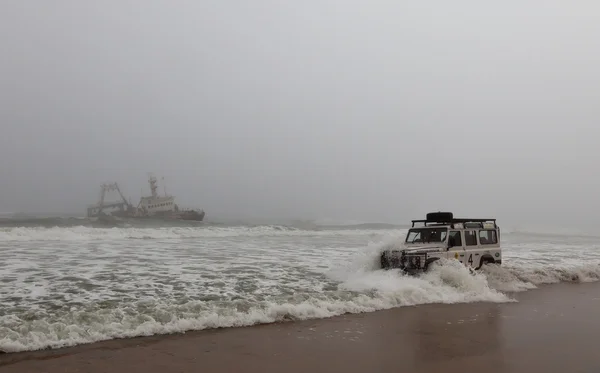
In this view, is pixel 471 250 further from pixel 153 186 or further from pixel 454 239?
pixel 153 186

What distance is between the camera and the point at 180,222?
5469 centimetres

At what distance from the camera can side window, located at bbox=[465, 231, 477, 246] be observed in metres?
12.9

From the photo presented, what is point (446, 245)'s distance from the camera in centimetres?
1212

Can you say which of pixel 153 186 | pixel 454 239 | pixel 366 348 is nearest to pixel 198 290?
pixel 366 348

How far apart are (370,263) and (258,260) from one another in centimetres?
530

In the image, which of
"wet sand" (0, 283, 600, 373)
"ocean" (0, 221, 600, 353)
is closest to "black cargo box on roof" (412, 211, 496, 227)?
"ocean" (0, 221, 600, 353)

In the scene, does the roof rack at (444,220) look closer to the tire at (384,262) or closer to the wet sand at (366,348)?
the tire at (384,262)

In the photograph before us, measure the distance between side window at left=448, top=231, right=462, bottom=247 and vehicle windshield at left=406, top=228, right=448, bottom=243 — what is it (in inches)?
6.7

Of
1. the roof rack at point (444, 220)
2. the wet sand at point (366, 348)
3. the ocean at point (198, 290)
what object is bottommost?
the wet sand at point (366, 348)

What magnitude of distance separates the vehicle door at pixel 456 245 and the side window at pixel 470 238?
0.30 metres

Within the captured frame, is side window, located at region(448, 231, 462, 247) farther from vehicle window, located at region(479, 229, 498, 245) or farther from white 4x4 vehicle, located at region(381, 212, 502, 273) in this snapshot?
vehicle window, located at region(479, 229, 498, 245)

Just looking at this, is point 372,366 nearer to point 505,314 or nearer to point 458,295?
point 505,314

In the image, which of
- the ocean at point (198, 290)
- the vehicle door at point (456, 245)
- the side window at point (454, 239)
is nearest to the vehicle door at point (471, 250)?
the vehicle door at point (456, 245)

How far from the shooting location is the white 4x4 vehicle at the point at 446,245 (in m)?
11.6
